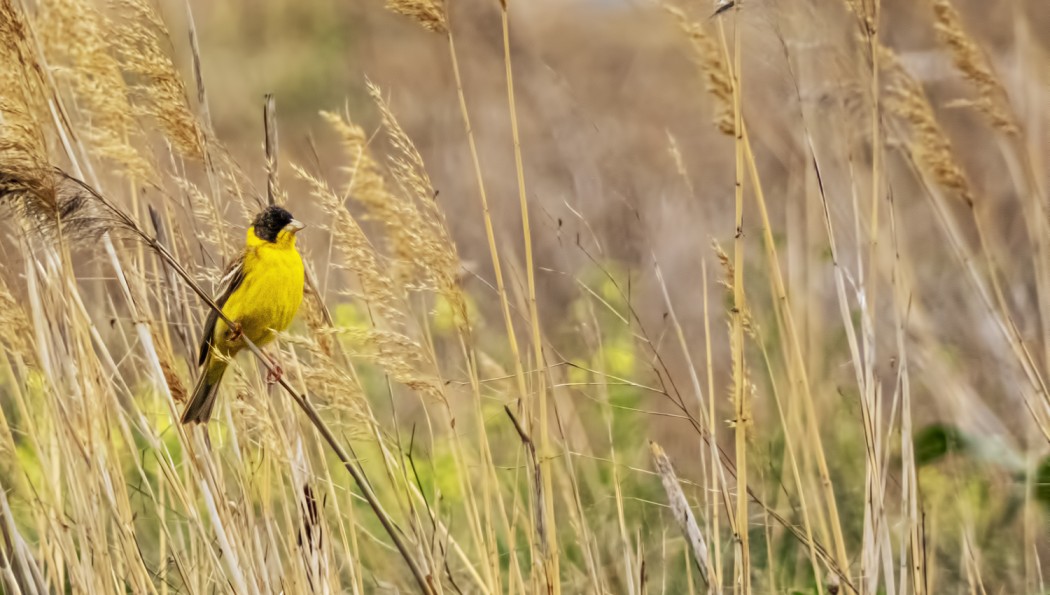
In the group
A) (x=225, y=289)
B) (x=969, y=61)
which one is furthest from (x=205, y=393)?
(x=969, y=61)

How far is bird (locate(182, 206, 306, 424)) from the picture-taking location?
9.16 feet

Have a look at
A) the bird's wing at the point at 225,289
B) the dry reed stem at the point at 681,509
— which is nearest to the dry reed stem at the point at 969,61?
the dry reed stem at the point at 681,509

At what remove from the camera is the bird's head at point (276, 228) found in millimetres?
3014

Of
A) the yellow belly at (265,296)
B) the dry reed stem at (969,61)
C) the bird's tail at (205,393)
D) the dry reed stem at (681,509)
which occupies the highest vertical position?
the dry reed stem at (969,61)

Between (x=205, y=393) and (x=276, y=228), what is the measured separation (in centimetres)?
57

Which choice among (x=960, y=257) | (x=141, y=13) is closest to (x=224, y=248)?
(x=141, y=13)

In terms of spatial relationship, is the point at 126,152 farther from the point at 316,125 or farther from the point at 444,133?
the point at 316,125

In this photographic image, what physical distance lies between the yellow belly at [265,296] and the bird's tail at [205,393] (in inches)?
3.9

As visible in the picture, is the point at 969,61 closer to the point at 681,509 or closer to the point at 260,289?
the point at 681,509

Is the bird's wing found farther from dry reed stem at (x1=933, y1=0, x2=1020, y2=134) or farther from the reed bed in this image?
dry reed stem at (x1=933, y1=0, x2=1020, y2=134)

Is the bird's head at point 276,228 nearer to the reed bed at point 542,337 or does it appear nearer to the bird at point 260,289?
the bird at point 260,289

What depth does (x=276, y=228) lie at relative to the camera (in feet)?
10.2

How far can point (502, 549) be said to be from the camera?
405 cm

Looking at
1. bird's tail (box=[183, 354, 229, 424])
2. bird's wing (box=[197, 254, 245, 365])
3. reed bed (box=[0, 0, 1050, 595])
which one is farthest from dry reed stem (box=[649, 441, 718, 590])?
bird's wing (box=[197, 254, 245, 365])
